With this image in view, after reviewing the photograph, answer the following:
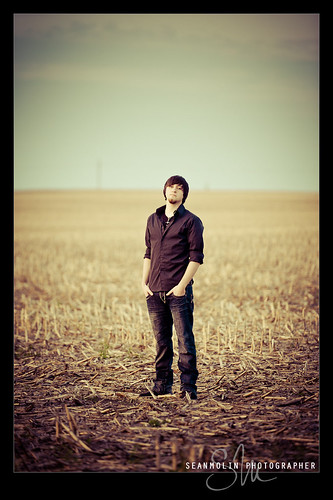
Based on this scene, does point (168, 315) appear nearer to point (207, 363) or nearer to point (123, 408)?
point (123, 408)

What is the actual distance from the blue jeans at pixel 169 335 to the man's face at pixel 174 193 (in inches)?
37.6

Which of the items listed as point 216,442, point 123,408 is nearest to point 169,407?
point 123,408

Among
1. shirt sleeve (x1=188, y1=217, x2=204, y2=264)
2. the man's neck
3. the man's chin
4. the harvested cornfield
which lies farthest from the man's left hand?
the harvested cornfield

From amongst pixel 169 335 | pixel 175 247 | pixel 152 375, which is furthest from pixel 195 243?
pixel 152 375

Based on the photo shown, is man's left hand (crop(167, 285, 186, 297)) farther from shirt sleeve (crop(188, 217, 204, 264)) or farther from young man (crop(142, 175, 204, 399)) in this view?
shirt sleeve (crop(188, 217, 204, 264))

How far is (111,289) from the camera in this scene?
13.5 metres

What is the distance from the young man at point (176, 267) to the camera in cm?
529

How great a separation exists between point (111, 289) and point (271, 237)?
1559 cm

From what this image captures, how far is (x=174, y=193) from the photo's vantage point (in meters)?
5.35

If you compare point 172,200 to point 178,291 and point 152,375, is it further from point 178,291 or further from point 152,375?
point 152,375

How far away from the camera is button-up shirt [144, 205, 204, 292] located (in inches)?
208

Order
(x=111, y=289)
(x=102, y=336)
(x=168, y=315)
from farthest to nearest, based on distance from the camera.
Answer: (x=111, y=289)
(x=102, y=336)
(x=168, y=315)

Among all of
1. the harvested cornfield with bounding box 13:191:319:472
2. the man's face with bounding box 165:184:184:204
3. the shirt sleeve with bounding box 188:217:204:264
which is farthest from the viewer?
the man's face with bounding box 165:184:184:204

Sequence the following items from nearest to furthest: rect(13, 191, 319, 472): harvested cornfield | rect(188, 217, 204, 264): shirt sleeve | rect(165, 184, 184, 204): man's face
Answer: rect(13, 191, 319, 472): harvested cornfield < rect(188, 217, 204, 264): shirt sleeve < rect(165, 184, 184, 204): man's face
